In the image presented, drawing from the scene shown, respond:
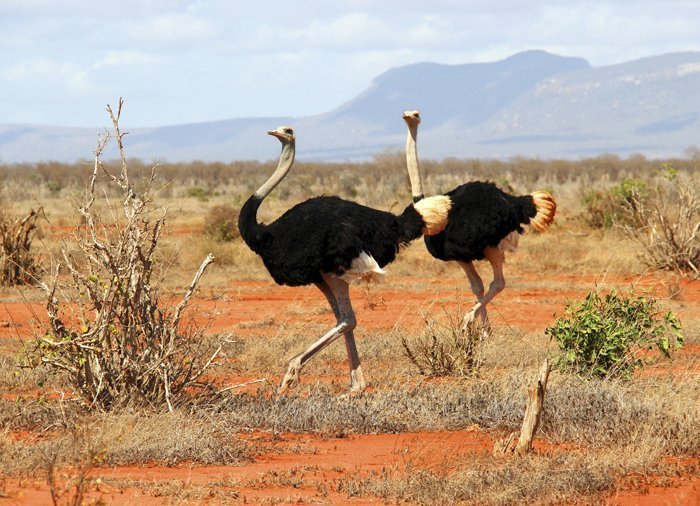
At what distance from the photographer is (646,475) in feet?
19.8

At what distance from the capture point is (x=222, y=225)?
20062 millimetres

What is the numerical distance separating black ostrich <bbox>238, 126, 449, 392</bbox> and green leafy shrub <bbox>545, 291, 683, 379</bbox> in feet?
4.35

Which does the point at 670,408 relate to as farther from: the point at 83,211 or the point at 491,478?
the point at 83,211

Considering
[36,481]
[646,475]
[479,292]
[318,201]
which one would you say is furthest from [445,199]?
[36,481]

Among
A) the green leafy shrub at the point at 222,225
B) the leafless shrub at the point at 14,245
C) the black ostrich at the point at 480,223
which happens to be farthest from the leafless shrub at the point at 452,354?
the green leafy shrub at the point at 222,225

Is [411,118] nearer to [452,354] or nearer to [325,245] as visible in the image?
[452,354]

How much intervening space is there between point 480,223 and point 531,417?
3.94m

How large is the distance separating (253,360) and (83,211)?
9.86ft

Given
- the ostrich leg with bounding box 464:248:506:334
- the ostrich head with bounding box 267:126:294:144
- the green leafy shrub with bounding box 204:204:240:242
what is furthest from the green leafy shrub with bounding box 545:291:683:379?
the green leafy shrub with bounding box 204:204:240:242

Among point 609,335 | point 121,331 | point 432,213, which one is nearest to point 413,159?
point 432,213

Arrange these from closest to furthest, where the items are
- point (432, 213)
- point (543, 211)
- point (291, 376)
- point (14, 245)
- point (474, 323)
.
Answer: point (291, 376), point (432, 213), point (474, 323), point (543, 211), point (14, 245)

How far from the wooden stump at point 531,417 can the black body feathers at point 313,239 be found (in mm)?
1931

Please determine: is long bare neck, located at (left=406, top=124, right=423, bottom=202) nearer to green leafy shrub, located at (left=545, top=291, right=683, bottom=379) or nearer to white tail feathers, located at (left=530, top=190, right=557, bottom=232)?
white tail feathers, located at (left=530, top=190, right=557, bottom=232)

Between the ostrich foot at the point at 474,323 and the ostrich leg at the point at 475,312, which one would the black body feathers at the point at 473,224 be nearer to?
the ostrich leg at the point at 475,312
